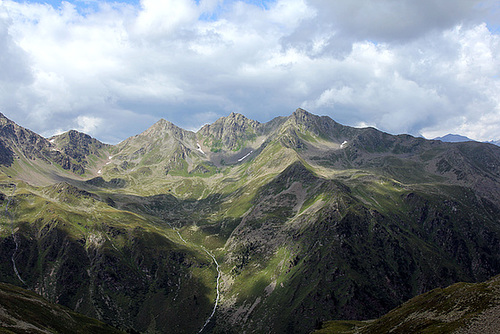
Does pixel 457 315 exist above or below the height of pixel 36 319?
Answer: above

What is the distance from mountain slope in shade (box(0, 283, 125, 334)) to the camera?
384 ft

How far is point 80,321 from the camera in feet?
586

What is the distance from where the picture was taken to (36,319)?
451ft

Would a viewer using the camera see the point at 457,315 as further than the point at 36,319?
No

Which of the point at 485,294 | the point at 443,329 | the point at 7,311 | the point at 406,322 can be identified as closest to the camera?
the point at 443,329

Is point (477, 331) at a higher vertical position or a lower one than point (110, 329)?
higher

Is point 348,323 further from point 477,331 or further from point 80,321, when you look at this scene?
point 80,321

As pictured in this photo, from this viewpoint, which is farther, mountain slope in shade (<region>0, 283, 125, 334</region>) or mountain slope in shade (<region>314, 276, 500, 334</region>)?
mountain slope in shade (<region>0, 283, 125, 334</region>)

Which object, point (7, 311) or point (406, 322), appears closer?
point (406, 322)

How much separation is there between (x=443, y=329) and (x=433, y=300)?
39307mm

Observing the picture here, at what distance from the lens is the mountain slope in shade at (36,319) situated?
4603 inches

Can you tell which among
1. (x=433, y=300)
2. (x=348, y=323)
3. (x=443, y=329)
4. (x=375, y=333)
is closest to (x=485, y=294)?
(x=443, y=329)

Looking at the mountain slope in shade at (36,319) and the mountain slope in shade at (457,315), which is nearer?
the mountain slope in shade at (457,315)

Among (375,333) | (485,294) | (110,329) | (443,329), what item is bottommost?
(110,329)
